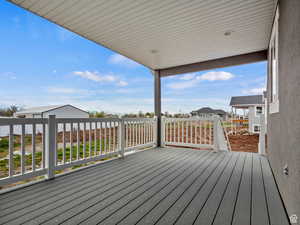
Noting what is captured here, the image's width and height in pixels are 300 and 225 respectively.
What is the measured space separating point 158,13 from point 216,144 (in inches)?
132

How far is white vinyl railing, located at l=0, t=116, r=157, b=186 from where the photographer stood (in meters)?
2.05

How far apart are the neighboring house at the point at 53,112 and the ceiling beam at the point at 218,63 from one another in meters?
2.94

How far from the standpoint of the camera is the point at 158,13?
246 cm

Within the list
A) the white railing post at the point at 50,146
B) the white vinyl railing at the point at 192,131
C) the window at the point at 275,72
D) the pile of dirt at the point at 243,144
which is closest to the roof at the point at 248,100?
the pile of dirt at the point at 243,144

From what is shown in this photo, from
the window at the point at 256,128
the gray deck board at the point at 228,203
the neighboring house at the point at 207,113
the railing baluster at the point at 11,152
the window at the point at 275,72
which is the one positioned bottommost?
the gray deck board at the point at 228,203

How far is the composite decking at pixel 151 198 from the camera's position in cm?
139

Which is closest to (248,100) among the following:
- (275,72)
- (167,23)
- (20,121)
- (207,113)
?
(207,113)

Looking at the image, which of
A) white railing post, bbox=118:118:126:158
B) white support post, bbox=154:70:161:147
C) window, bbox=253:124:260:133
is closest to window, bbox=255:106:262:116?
window, bbox=253:124:260:133

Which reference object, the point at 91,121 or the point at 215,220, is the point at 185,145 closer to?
the point at 91,121

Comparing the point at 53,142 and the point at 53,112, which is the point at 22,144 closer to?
the point at 53,142

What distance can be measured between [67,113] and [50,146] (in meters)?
0.65

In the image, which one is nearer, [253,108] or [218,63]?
[218,63]

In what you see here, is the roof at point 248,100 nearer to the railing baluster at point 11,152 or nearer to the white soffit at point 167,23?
the white soffit at point 167,23

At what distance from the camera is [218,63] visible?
4.28 meters
